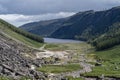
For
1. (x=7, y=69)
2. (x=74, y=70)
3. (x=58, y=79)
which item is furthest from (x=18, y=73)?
(x=74, y=70)

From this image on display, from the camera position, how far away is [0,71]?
10900cm

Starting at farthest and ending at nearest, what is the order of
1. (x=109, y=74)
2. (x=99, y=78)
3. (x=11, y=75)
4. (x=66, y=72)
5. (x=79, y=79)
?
1. (x=66, y=72)
2. (x=109, y=74)
3. (x=99, y=78)
4. (x=79, y=79)
5. (x=11, y=75)

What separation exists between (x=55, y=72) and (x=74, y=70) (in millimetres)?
18407

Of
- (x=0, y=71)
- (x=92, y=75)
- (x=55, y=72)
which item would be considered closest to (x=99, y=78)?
(x=92, y=75)

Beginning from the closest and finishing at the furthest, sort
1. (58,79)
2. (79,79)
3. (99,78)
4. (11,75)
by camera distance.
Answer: (11,75) < (58,79) < (79,79) < (99,78)

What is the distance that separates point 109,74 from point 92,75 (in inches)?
295

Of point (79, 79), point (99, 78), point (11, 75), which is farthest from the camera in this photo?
point (99, 78)

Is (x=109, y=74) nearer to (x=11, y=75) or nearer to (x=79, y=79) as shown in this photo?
(x=79, y=79)

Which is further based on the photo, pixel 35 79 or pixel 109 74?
pixel 109 74

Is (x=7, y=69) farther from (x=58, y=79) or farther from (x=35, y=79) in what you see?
(x=58, y=79)

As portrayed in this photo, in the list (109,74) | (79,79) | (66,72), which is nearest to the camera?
(79,79)

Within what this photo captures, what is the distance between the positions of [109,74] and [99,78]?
1149 cm

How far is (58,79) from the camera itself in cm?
13312

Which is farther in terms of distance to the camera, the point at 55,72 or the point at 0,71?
the point at 55,72
